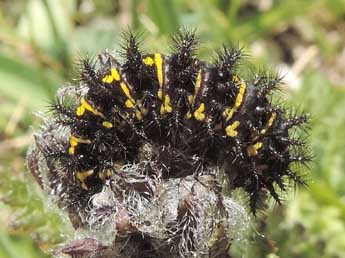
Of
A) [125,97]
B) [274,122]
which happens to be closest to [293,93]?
[274,122]

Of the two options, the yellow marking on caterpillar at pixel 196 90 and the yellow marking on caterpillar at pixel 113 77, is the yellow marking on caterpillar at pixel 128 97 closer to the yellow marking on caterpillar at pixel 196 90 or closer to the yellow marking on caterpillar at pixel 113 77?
the yellow marking on caterpillar at pixel 113 77

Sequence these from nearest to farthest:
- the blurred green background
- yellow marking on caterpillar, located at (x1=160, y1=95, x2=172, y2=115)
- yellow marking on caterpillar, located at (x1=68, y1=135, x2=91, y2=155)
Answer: yellow marking on caterpillar, located at (x1=160, y1=95, x2=172, y2=115) → yellow marking on caterpillar, located at (x1=68, y1=135, x2=91, y2=155) → the blurred green background

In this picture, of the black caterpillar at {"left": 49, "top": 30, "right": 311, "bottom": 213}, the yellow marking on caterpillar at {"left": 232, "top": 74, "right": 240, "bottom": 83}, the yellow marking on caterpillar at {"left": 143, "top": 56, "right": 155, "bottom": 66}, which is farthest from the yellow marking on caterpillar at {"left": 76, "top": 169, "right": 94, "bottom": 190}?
the yellow marking on caterpillar at {"left": 232, "top": 74, "right": 240, "bottom": 83}

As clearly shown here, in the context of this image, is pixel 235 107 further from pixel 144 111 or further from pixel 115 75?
pixel 115 75

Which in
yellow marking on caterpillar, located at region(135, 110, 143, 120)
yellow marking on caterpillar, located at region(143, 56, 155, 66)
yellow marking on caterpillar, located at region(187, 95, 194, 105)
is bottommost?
yellow marking on caterpillar, located at region(135, 110, 143, 120)

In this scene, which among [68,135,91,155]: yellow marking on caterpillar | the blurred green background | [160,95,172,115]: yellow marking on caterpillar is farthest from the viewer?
the blurred green background

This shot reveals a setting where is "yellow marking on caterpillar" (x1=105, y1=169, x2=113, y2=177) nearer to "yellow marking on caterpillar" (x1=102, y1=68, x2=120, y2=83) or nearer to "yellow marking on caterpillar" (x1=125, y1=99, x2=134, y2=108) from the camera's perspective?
"yellow marking on caterpillar" (x1=125, y1=99, x2=134, y2=108)

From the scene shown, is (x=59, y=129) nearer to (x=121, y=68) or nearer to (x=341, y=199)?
(x=121, y=68)

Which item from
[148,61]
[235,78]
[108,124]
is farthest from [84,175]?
[235,78]
